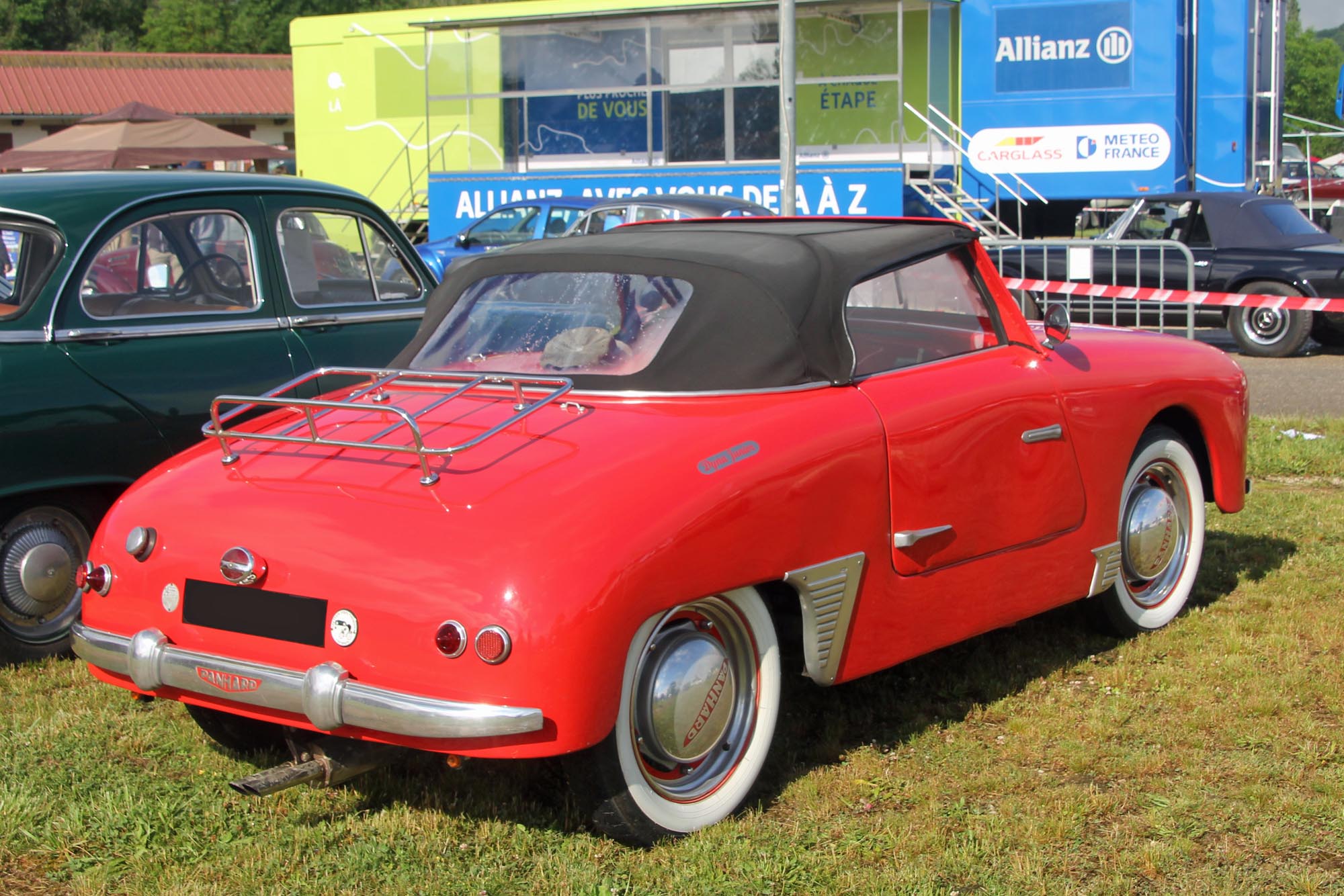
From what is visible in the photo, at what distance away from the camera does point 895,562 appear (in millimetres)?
4000

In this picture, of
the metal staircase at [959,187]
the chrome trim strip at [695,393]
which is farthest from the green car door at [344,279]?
the metal staircase at [959,187]

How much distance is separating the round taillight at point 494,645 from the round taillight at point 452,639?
0.05 m

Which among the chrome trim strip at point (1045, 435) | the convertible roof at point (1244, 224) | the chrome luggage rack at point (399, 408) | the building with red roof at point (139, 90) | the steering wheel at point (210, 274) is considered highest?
the building with red roof at point (139, 90)

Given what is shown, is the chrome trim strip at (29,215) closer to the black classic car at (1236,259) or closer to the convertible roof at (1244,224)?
the black classic car at (1236,259)

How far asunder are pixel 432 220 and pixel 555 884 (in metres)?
19.4

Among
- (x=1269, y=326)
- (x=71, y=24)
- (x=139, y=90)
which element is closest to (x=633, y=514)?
(x=1269, y=326)

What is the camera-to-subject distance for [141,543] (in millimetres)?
3637

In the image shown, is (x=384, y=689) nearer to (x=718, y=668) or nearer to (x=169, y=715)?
(x=718, y=668)

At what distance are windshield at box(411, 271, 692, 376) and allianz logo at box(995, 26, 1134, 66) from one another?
16.6m

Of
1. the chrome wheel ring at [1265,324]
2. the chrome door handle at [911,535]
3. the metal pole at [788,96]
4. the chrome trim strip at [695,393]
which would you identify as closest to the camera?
the chrome trim strip at [695,393]

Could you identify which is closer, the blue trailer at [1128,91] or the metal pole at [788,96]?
the metal pole at [788,96]

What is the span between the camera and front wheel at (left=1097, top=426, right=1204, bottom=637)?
5.16m

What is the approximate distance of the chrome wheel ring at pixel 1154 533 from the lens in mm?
5191

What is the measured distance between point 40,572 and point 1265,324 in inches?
483
